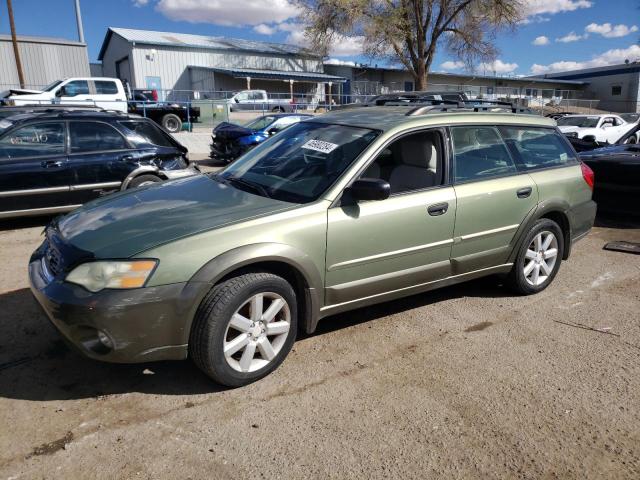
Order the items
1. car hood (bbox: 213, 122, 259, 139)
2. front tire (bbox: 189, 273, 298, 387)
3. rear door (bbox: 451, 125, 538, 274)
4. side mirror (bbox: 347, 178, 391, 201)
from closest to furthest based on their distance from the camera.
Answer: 1. front tire (bbox: 189, 273, 298, 387)
2. side mirror (bbox: 347, 178, 391, 201)
3. rear door (bbox: 451, 125, 538, 274)
4. car hood (bbox: 213, 122, 259, 139)

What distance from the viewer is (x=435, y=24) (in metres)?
29.6

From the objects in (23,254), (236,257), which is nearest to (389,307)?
(236,257)

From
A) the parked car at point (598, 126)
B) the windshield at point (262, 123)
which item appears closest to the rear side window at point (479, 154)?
the windshield at point (262, 123)

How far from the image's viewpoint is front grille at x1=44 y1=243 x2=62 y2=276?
2930mm

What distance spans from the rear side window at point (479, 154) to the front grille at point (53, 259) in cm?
282

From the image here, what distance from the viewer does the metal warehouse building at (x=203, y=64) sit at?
124 feet

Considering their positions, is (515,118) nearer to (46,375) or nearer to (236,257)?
(236,257)

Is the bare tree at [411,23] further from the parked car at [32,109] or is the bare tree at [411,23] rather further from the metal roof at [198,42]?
the parked car at [32,109]

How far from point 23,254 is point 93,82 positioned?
45.9ft

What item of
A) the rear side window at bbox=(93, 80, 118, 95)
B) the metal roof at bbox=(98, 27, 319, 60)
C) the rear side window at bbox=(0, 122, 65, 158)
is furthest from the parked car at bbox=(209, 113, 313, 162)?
the metal roof at bbox=(98, 27, 319, 60)

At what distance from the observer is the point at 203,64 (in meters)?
40.0

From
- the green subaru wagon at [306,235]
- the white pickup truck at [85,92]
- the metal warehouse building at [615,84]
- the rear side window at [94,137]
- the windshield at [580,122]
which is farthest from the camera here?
the metal warehouse building at [615,84]

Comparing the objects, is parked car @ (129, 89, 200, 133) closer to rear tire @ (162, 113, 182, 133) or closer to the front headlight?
rear tire @ (162, 113, 182, 133)

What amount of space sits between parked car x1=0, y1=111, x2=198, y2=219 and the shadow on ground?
288cm
